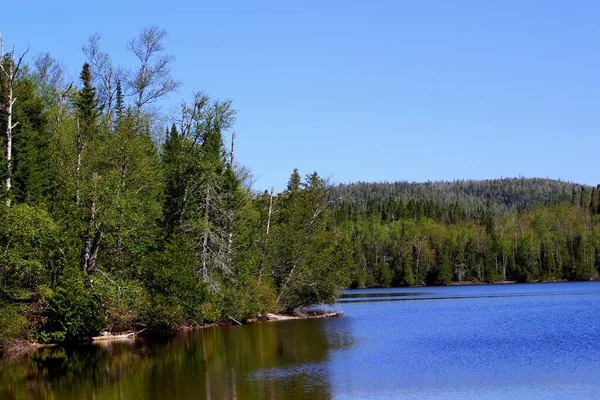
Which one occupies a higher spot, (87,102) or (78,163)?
(87,102)

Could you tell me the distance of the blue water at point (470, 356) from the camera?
2441cm

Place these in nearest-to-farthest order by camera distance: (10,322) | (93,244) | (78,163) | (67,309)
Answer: (10,322), (67,309), (93,244), (78,163)

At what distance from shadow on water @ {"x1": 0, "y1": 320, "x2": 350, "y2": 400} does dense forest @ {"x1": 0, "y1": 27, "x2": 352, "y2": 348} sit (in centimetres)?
298

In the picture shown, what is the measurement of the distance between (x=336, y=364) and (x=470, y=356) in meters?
6.52

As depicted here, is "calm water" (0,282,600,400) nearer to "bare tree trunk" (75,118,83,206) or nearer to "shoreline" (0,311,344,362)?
"shoreline" (0,311,344,362)

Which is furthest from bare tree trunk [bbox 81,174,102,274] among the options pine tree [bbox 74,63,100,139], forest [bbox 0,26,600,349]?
pine tree [bbox 74,63,100,139]

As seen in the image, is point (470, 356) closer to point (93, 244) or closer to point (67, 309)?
point (67, 309)

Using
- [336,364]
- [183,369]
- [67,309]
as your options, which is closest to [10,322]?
[67,309]

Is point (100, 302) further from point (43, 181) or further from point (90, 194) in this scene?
point (43, 181)

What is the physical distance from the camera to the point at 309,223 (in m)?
64.1

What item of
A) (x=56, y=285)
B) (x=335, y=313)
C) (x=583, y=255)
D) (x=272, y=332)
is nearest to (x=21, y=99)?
(x=56, y=285)

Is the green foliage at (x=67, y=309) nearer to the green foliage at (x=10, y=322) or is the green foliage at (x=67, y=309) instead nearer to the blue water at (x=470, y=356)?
the green foliage at (x=10, y=322)

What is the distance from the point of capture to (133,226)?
147ft

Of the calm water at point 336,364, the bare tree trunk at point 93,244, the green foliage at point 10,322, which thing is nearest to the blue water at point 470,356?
the calm water at point 336,364
